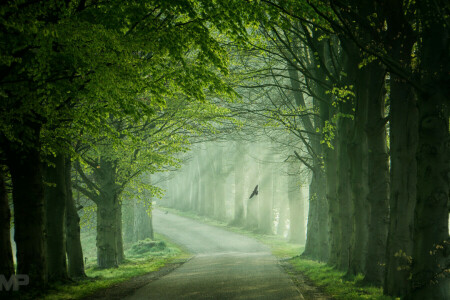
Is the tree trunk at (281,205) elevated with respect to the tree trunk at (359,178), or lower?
lower

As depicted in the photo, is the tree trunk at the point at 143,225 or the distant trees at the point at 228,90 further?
the tree trunk at the point at 143,225

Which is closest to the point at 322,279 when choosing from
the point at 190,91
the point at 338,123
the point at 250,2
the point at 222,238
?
the point at 338,123

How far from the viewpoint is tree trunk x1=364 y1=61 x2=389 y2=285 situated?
9633mm

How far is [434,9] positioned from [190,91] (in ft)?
A: 18.1

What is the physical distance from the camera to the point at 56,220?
1084cm

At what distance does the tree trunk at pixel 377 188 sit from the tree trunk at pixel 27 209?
7.13 m

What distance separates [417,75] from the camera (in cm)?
720

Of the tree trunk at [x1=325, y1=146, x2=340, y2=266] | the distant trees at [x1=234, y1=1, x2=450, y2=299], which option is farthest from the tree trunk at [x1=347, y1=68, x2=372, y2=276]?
the tree trunk at [x1=325, y1=146, x2=340, y2=266]

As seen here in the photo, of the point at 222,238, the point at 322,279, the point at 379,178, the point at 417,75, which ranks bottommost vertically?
the point at 222,238

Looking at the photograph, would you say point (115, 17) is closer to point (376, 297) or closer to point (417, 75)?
point (417, 75)

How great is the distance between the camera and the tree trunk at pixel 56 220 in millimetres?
10617

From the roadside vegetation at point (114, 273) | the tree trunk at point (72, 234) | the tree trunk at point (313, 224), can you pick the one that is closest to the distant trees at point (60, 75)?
the roadside vegetation at point (114, 273)

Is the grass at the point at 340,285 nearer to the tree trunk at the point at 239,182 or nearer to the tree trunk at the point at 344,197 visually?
the tree trunk at the point at 344,197

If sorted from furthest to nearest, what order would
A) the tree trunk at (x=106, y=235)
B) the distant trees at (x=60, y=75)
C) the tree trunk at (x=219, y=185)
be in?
the tree trunk at (x=219, y=185) < the tree trunk at (x=106, y=235) < the distant trees at (x=60, y=75)
